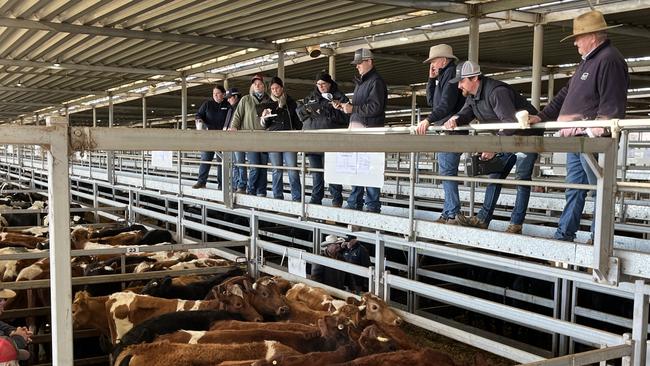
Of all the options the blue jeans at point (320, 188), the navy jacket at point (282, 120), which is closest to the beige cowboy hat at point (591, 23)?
the blue jeans at point (320, 188)

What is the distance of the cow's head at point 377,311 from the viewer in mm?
4684

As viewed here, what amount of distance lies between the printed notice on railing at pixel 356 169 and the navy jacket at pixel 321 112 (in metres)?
2.08

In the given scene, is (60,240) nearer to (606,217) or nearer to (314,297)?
(606,217)

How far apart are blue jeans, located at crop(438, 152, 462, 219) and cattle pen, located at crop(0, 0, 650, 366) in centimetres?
15

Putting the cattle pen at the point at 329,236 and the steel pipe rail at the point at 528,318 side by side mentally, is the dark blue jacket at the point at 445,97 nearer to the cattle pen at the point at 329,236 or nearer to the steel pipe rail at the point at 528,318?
the cattle pen at the point at 329,236

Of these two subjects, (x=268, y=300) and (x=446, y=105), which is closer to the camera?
(x=268, y=300)

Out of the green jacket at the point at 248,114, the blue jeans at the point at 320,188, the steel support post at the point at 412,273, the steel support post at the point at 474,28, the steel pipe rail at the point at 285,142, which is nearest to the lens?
the steel pipe rail at the point at 285,142

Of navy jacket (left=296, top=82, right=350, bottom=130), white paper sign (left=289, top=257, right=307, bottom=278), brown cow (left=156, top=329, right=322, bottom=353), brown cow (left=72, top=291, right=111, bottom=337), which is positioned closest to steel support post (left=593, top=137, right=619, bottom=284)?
brown cow (left=156, top=329, right=322, bottom=353)

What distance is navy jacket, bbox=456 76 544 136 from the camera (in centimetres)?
518

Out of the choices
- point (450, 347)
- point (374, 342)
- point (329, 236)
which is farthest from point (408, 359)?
point (329, 236)

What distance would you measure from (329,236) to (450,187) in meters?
Answer: 1.92

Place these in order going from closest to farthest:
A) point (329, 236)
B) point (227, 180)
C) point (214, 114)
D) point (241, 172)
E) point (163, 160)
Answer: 1. point (329, 236)
2. point (227, 180)
3. point (241, 172)
4. point (163, 160)
5. point (214, 114)

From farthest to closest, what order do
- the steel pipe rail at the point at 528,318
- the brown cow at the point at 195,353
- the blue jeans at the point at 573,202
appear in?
the blue jeans at the point at 573,202, the brown cow at the point at 195,353, the steel pipe rail at the point at 528,318

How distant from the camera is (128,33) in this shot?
30.9 ft
